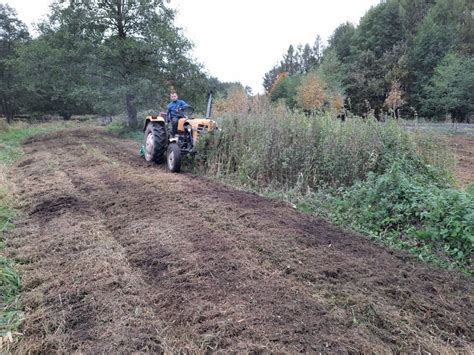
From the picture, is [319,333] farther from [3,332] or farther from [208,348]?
[3,332]

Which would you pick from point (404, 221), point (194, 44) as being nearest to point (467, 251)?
point (404, 221)

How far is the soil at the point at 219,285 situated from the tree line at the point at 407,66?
1391cm

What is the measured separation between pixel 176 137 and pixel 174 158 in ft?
1.80

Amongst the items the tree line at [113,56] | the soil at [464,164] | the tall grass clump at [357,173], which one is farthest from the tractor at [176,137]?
the tree line at [113,56]

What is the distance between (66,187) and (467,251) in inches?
236

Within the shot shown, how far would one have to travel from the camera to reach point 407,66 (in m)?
33.5

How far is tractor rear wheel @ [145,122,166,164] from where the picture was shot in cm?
793

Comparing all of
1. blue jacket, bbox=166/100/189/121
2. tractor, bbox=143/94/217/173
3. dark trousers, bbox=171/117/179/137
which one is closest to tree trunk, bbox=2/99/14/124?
tractor, bbox=143/94/217/173

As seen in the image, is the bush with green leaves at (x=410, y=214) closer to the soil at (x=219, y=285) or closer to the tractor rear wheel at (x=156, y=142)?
the soil at (x=219, y=285)

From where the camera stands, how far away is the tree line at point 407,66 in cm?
2586

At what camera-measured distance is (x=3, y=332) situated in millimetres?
2307

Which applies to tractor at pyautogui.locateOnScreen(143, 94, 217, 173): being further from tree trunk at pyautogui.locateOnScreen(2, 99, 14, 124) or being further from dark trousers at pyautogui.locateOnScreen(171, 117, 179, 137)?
tree trunk at pyautogui.locateOnScreen(2, 99, 14, 124)

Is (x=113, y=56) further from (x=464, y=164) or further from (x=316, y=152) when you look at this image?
(x=464, y=164)

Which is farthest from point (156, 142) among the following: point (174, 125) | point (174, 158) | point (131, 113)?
point (131, 113)
